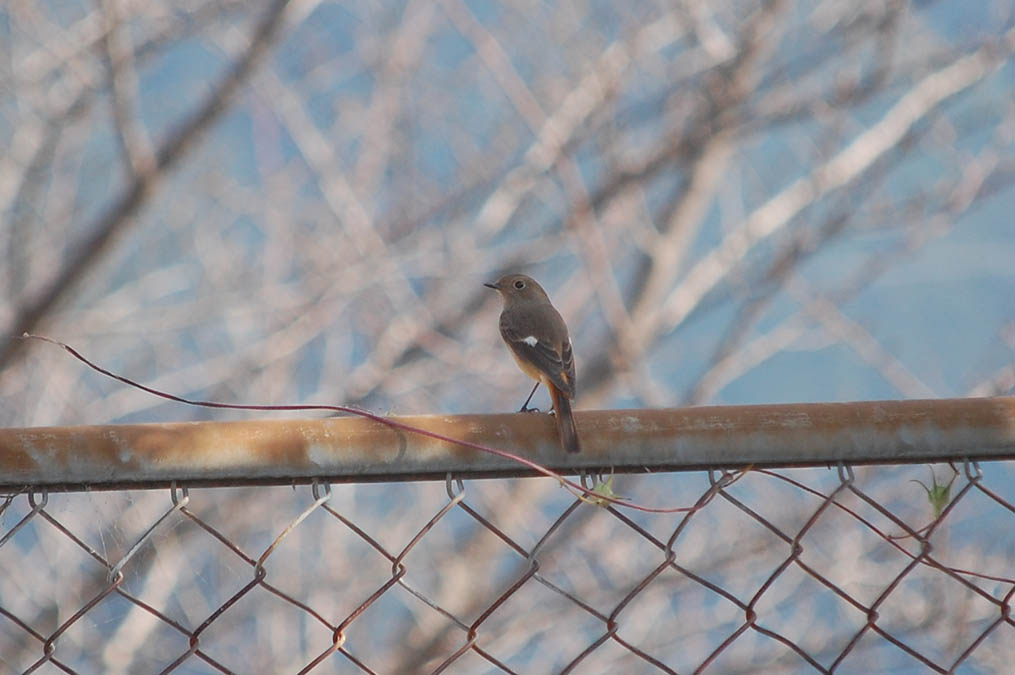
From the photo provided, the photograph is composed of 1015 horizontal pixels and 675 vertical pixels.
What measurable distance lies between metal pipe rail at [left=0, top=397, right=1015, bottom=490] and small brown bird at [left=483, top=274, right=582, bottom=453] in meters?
1.91

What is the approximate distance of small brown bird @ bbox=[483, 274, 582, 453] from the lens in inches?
187

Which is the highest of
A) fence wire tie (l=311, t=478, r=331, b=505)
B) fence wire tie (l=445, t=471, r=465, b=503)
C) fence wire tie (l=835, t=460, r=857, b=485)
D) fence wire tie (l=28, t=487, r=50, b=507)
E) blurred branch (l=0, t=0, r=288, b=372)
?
blurred branch (l=0, t=0, r=288, b=372)

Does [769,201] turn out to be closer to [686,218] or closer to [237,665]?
[686,218]

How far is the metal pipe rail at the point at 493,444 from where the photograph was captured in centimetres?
197

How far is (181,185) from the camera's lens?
8797mm

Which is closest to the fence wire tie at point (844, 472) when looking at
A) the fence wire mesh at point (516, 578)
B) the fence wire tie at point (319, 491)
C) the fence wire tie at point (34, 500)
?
the fence wire tie at point (319, 491)

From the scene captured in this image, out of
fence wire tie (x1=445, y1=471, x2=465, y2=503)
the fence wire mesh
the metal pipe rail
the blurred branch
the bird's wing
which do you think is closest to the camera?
the metal pipe rail

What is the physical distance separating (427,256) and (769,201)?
2.06 m

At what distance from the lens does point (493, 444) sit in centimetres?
209

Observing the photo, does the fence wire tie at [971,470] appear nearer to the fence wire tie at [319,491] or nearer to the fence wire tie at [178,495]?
the fence wire tie at [319,491]

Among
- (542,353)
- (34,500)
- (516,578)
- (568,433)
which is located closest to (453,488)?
(568,433)

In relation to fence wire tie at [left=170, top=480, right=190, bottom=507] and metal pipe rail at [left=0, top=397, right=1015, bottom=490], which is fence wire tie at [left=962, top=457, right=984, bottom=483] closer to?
metal pipe rail at [left=0, top=397, right=1015, bottom=490]

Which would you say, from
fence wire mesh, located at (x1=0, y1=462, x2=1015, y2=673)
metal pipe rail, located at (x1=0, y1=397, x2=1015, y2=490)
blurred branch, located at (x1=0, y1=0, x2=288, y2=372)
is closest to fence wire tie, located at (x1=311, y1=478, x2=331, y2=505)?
metal pipe rail, located at (x1=0, y1=397, x2=1015, y2=490)

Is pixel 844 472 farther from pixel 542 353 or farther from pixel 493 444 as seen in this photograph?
pixel 542 353
